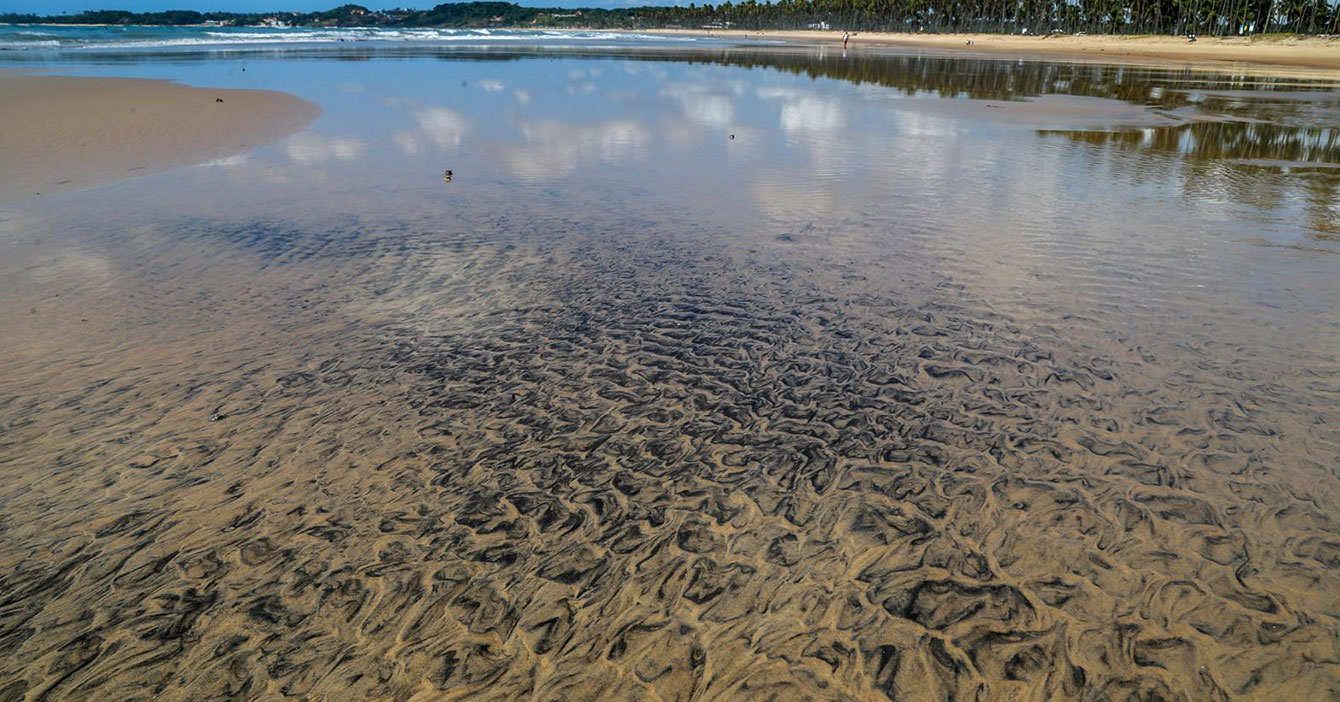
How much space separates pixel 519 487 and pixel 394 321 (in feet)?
13.5

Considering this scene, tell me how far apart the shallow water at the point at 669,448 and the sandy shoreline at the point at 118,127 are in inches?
133

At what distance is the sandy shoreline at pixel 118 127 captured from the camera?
16.6m

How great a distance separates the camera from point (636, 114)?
90.9ft

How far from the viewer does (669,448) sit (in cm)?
625

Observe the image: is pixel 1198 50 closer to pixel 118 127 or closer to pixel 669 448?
pixel 118 127

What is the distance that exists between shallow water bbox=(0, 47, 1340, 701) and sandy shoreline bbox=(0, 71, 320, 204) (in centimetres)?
339

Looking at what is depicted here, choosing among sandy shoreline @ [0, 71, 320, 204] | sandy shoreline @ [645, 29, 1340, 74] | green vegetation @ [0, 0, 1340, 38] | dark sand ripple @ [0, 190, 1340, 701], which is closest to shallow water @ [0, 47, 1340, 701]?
dark sand ripple @ [0, 190, 1340, 701]

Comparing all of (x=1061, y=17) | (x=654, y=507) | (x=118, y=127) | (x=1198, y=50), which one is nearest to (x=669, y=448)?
(x=654, y=507)

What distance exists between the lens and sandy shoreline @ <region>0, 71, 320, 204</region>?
1661 centimetres

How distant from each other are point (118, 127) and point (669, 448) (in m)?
24.9

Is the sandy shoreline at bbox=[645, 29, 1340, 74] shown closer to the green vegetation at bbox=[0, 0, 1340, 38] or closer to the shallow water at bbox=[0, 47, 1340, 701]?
the green vegetation at bbox=[0, 0, 1340, 38]

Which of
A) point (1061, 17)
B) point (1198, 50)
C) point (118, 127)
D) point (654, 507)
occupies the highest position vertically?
point (1061, 17)

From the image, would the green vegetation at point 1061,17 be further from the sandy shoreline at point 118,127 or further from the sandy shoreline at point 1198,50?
the sandy shoreline at point 118,127

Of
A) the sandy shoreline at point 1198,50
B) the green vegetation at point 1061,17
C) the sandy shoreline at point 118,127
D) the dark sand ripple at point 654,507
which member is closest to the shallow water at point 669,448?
the dark sand ripple at point 654,507
